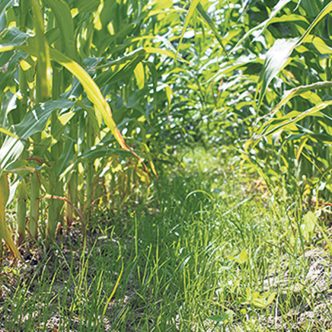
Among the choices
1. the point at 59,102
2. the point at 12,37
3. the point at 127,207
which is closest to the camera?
the point at 12,37

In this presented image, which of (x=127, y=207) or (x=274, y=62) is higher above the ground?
(x=274, y=62)

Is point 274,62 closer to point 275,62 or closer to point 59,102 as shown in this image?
point 275,62

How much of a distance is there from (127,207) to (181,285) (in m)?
0.93

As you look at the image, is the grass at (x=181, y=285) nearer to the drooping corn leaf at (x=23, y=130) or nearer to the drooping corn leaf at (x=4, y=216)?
the drooping corn leaf at (x=4, y=216)

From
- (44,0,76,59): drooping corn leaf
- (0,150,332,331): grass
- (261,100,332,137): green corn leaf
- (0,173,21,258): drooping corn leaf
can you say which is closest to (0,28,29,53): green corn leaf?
(44,0,76,59): drooping corn leaf

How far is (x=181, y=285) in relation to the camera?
138cm

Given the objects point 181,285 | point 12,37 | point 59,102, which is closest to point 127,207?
point 181,285

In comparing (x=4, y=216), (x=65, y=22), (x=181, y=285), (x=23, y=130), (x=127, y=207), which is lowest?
(x=127, y=207)

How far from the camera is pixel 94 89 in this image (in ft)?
3.53

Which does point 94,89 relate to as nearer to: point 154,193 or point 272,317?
point 272,317

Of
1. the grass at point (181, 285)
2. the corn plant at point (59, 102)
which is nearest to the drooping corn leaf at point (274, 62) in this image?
the corn plant at point (59, 102)

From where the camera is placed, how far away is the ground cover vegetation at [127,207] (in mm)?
1220

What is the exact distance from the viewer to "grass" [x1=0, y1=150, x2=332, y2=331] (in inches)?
47.2

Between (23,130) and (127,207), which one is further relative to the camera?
(127,207)
